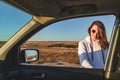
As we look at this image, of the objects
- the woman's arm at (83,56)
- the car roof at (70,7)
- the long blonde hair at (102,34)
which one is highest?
the car roof at (70,7)

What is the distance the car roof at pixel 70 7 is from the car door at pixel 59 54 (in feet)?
0.29

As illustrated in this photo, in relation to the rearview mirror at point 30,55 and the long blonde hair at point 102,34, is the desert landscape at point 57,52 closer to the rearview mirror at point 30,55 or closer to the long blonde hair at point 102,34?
the rearview mirror at point 30,55

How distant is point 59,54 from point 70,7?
503 millimetres

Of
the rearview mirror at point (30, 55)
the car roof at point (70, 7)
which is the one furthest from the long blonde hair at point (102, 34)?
the rearview mirror at point (30, 55)

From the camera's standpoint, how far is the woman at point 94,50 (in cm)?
348

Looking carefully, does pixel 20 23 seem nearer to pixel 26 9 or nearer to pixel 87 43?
pixel 26 9

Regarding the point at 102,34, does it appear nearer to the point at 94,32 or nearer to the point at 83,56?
the point at 94,32

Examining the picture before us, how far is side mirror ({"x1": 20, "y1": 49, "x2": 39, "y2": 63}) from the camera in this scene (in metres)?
3.46

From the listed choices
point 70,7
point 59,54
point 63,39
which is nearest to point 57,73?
point 59,54

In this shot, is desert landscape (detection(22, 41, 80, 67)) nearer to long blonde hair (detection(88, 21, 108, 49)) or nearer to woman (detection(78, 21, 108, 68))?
woman (detection(78, 21, 108, 68))

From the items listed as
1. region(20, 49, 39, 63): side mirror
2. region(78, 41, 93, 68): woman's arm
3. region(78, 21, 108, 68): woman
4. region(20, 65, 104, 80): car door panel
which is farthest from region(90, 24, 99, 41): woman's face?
region(20, 49, 39, 63): side mirror

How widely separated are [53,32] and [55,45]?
0.46ft

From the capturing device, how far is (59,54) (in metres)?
3.41

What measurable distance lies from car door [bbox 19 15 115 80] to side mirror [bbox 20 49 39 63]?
0.05m
